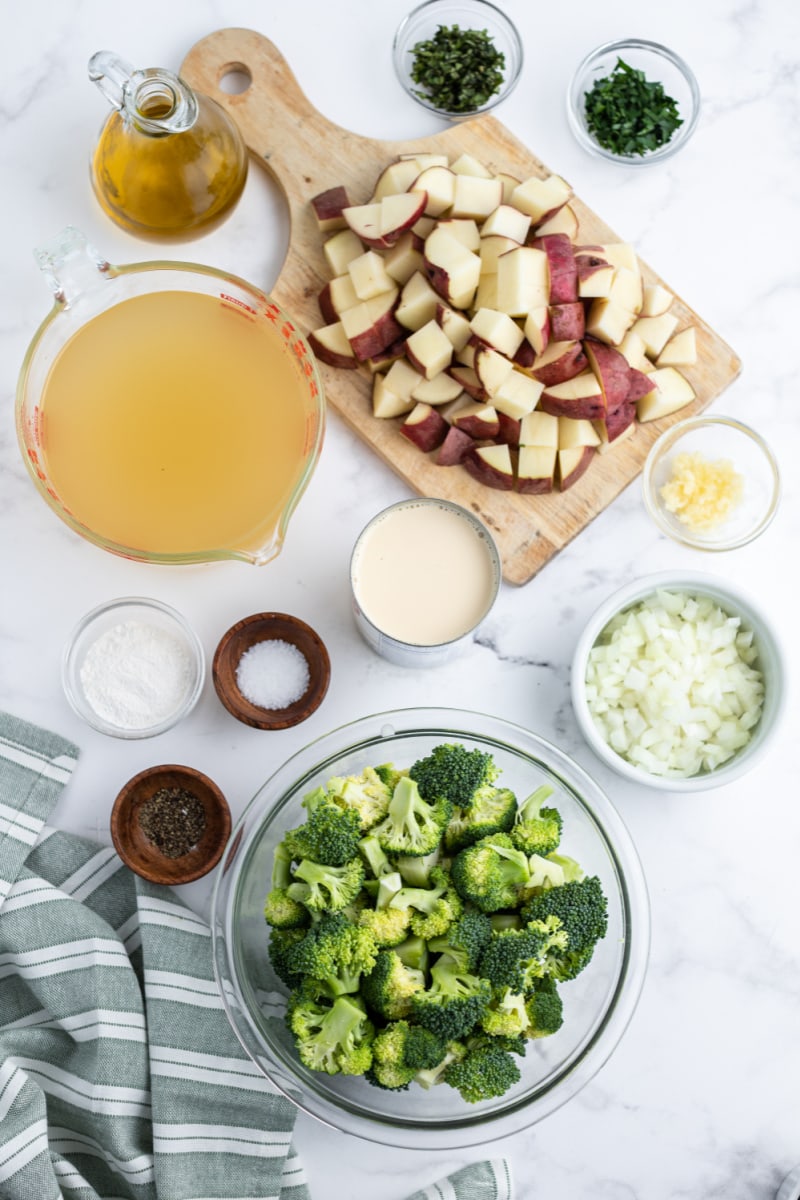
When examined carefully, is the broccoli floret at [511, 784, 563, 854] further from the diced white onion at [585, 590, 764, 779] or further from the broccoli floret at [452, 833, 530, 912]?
the diced white onion at [585, 590, 764, 779]

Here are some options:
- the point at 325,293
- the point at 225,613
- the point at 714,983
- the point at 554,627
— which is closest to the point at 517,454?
the point at 554,627

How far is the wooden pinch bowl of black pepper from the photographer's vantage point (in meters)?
2.10

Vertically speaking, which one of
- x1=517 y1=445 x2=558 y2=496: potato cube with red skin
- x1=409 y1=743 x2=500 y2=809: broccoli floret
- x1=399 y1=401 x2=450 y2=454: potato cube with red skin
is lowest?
x1=409 y1=743 x2=500 y2=809: broccoli floret

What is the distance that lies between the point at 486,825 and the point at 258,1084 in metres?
0.76

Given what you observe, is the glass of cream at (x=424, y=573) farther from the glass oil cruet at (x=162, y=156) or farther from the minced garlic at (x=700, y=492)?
the glass oil cruet at (x=162, y=156)

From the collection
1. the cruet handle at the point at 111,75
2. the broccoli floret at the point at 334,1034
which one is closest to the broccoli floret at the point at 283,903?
the broccoli floret at the point at 334,1034

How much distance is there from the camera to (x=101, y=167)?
218cm

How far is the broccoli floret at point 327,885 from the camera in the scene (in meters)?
1.73

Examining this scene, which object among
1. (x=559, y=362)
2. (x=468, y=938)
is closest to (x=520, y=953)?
(x=468, y=938)

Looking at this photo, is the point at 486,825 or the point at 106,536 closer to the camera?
the point at 486,825

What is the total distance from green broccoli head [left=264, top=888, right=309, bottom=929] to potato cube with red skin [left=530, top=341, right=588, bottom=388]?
1111 millimetres

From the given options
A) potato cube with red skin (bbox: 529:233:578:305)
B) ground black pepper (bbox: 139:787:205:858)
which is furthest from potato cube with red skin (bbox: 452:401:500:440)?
ground black pepper (bbox: 139:787:205:858)

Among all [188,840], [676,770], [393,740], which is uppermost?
[676,770]

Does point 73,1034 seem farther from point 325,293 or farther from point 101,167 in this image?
point 101,167
